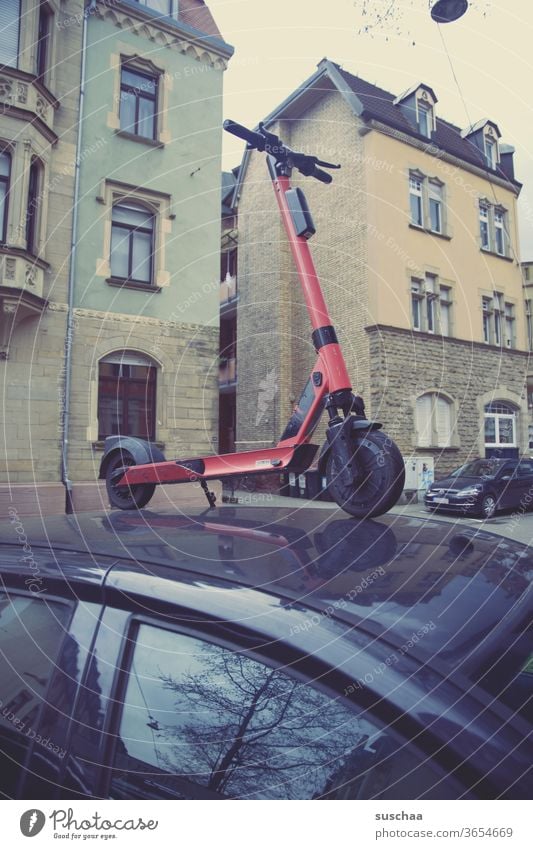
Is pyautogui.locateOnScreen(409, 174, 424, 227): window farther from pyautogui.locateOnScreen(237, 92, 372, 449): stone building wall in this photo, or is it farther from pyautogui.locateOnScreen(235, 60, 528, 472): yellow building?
pyautogui.locateOnScreen(237, 92, 372, 449): stone building wall

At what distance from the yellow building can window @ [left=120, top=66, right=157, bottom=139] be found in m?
3.11

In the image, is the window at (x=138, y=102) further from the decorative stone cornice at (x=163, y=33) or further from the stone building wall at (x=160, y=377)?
the stone building wall at (x=160, y=377)

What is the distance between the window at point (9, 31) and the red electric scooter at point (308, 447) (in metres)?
8.89

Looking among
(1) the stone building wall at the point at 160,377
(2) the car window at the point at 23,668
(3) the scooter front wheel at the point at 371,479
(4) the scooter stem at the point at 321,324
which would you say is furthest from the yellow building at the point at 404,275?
(2) the car window at the point at 23,668

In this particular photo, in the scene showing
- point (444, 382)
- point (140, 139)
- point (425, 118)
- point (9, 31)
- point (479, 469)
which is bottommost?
point (479, 469)

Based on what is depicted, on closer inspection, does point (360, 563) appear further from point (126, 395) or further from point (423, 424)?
point (423, 424)

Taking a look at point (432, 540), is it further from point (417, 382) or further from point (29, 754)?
point (417, 382)

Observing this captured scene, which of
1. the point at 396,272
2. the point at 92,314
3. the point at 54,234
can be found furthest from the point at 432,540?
the point at 396,272

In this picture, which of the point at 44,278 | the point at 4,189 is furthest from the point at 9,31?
the point at 44,278

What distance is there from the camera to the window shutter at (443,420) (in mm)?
12570

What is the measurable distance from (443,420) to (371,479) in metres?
11.6

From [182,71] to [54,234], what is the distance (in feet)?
13.8

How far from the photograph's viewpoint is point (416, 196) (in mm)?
13336

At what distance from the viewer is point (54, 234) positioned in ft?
29.1
